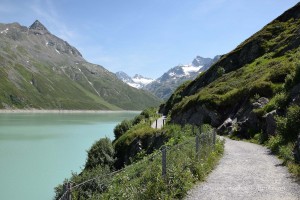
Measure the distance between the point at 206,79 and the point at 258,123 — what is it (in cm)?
4740

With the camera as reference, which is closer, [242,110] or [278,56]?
[242,110]

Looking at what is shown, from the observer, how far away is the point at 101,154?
146ft

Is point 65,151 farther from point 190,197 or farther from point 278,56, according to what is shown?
point 190,197

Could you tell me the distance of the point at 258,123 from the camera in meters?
37.8

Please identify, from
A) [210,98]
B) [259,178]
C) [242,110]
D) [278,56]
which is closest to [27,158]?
[210,98]

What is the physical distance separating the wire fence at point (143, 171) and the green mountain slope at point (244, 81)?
24362 mm

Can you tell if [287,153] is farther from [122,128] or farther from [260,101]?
[122,128]

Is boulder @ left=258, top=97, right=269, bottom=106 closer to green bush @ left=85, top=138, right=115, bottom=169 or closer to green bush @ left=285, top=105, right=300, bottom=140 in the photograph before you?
green bush @ left=285, top=105, right=300, bottom=140

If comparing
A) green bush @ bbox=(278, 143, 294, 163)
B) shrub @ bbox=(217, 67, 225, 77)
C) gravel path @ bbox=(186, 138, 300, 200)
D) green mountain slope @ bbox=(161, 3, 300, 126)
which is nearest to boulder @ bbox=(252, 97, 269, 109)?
green mountain slope @ bbox=(161, 3, 300, 126)

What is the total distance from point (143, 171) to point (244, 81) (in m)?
44.3

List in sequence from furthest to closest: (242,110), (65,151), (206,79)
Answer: (206,79)
(65,151)
(242,110)

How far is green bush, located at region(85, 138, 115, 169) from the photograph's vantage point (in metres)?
42.9

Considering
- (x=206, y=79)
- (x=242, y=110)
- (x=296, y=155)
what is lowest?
(x=296, y=155)

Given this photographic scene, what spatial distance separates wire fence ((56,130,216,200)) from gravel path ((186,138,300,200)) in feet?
4.22
